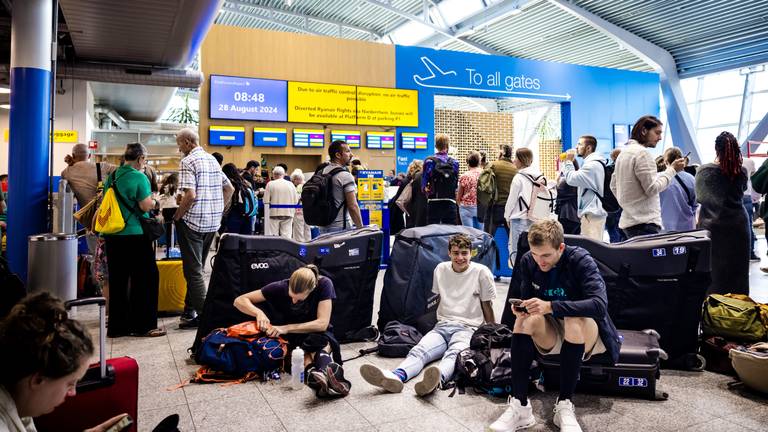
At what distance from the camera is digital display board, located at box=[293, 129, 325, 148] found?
12.2m

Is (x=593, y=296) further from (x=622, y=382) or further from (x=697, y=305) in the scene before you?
(x=697, y=305)

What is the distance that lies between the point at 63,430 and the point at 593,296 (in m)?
2.17

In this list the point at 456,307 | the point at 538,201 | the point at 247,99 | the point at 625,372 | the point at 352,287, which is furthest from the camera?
the point at 247,99

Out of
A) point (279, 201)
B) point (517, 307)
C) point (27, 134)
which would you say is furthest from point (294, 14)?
point (517, 307)

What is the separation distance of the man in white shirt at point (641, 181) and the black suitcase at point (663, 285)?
503 mm

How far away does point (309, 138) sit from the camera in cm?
1229

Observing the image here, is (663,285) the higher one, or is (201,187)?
(201,187)

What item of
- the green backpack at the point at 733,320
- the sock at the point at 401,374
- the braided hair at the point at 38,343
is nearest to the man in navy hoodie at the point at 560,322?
the sock at the point at 401,374

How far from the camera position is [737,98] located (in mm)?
16469

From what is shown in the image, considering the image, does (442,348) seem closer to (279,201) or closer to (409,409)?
(409,409)


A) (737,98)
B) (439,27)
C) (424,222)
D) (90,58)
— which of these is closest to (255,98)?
(90,58)

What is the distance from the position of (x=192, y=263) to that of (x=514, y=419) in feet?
9.93

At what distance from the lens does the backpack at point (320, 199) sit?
4.81 m

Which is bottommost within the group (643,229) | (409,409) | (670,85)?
(409,409)
